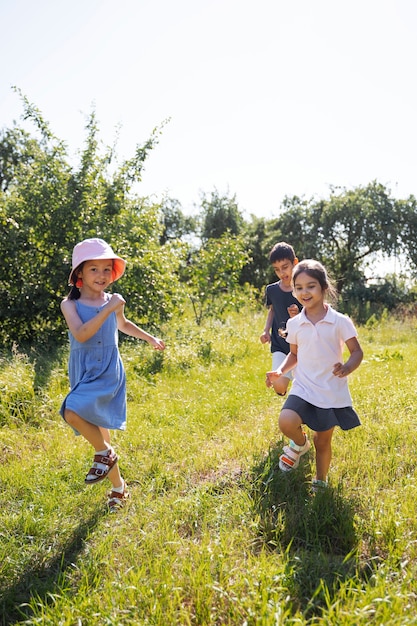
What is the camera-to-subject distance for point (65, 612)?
227 centimetres

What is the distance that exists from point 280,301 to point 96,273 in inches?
81.9

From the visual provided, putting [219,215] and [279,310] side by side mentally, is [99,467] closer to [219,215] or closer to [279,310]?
[279,310]

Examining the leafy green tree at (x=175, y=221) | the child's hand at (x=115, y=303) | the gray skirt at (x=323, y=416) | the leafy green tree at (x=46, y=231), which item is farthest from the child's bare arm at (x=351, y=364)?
the leafy green tree at (x=175, y=221)

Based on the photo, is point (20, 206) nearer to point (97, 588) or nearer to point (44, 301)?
point (44, 301)

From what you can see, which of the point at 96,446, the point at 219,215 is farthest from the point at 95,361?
the point at 219,215

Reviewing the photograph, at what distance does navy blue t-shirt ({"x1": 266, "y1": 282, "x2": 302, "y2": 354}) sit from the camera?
192 inches

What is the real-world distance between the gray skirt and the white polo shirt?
4 centimetres

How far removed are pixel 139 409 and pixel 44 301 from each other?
13.4 ft

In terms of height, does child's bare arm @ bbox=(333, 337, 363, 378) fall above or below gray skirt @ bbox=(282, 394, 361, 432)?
above

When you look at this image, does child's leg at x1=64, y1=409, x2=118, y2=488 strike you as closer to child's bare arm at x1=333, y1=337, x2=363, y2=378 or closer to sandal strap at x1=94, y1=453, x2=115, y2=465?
sandal strap at x1=94, y1=453, x2=115, y2=465

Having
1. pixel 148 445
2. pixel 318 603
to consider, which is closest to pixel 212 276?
pixel 148 445

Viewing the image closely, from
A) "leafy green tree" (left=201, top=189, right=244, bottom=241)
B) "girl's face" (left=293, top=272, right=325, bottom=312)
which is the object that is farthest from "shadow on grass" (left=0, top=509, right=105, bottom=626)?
"leafy green tree" (left=201, top=189, right=244, bottom=241)

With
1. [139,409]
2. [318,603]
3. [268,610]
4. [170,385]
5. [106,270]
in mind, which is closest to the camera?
[268,610]

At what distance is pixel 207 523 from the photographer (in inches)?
121
